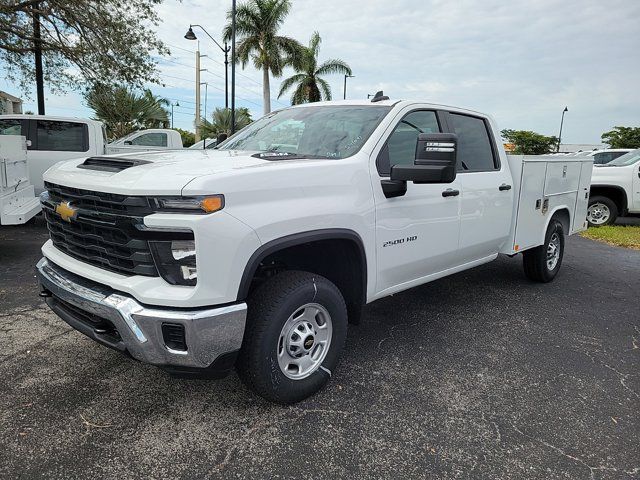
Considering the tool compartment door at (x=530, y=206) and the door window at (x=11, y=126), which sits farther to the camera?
the door window at (x=11, y=126)

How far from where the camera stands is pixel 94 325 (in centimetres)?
265

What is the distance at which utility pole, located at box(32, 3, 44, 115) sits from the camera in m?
13.9

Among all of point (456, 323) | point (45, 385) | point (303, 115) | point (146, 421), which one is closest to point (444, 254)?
point (456, 323)

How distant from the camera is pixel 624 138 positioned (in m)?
51.2

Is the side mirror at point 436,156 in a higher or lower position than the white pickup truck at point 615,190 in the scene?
higher

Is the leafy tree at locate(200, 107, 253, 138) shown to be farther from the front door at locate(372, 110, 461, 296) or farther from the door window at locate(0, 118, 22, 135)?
the front door at locate(372, 110, 461, 296)

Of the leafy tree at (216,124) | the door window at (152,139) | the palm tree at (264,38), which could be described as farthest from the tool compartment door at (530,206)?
the leafy tree at (216,124)

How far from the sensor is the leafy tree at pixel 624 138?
165 ft

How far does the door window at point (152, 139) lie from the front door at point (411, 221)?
1078 centimetres

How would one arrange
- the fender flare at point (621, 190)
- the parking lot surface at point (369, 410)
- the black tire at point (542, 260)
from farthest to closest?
the fender flare at point (621, 190) < the black tire at point (542, 260) < the parking lot surface at point (369, 410)

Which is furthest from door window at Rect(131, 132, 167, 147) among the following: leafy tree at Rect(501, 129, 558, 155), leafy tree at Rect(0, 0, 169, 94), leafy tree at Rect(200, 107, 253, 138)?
leafy tree at Rect(501, 129, 558, 155)

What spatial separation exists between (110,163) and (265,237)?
1.12 metres

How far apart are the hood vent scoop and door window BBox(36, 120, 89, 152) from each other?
7.11 meters

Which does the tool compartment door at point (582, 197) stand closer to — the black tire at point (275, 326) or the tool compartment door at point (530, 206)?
the tool compartment door at point (530, 206)
